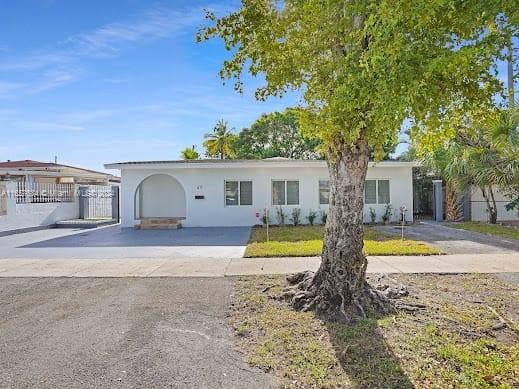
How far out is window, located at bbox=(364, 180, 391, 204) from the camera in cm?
1838

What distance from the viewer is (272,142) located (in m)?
35.6

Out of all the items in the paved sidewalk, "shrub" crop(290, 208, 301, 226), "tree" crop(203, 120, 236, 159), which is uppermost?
"tree" crop(203, 120, 236, 159)

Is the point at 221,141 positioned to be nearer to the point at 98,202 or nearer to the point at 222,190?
the point at 98,202

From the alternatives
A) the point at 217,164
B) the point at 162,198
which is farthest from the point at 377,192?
the point at 162,198

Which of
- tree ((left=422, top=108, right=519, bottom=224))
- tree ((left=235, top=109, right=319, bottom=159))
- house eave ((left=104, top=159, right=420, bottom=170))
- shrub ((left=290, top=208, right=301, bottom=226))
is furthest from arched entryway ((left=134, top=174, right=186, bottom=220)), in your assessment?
tree ((left=235, top=109, right=319, bottom=159))

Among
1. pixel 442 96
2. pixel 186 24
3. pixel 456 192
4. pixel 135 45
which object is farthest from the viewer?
pixel 456 192

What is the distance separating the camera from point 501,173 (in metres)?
14.2

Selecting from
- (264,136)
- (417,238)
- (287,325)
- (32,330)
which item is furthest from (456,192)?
(264,136)

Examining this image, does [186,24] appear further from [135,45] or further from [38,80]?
[38,80]

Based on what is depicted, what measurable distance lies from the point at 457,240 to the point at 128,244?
1062cm

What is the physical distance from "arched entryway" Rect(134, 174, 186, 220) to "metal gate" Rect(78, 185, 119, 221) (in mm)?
1931

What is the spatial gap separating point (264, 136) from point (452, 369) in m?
32.9

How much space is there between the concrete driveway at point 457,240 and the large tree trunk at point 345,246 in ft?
18.9

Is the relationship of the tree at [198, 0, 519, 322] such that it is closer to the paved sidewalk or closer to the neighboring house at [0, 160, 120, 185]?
the paved sidewalk
